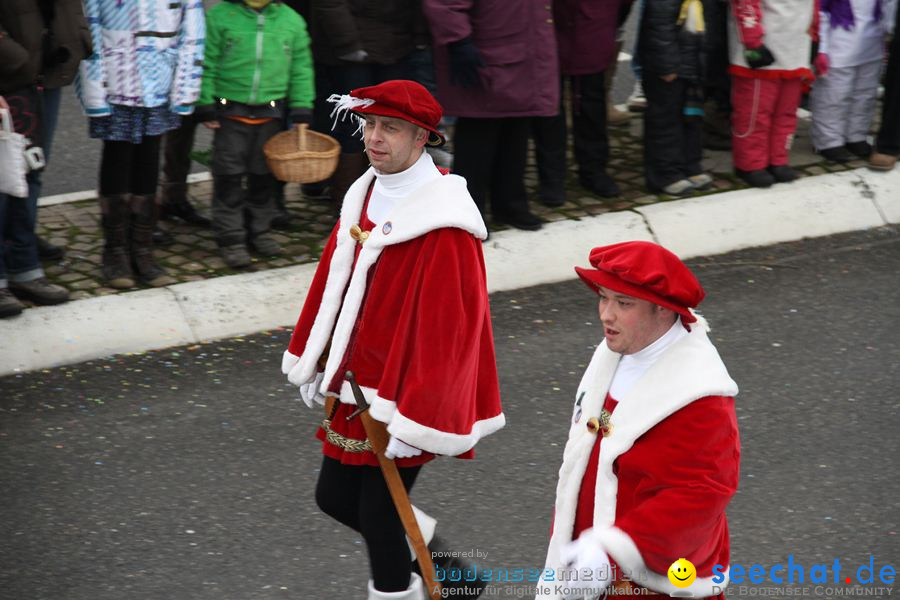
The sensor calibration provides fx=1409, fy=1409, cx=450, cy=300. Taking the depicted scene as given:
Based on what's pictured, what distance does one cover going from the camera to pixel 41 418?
611 cm

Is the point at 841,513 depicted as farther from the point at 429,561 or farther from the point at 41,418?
the point at 41,418

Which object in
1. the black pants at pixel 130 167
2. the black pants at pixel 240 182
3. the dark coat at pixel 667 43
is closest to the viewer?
the black pants at pixel 130 167

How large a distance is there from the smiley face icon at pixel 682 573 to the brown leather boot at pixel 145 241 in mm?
4394

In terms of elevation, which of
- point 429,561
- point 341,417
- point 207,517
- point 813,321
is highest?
point 341,417

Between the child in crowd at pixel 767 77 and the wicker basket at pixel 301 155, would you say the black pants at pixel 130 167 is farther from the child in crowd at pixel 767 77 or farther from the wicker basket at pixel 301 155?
the child in crowd at pixel 767 77

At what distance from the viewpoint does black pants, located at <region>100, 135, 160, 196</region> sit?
23.2 feet

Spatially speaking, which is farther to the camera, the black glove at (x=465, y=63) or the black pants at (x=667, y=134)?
the black pants at (x=667, y=134)

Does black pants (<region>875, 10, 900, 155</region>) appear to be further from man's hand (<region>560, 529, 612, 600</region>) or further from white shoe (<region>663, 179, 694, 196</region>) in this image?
man's hand (<region>560, 529, 612, 600</region>)

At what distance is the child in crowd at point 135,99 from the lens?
687 centimetres

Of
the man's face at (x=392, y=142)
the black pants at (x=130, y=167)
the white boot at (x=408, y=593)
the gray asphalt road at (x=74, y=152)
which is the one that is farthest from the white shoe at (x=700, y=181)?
the white boot at (x=408, y=593)

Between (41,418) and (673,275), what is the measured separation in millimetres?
3573

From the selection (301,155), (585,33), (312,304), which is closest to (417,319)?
(312,304)

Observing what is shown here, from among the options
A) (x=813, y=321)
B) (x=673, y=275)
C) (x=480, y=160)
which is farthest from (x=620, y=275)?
(x=480, y=160)

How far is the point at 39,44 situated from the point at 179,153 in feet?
4.61
